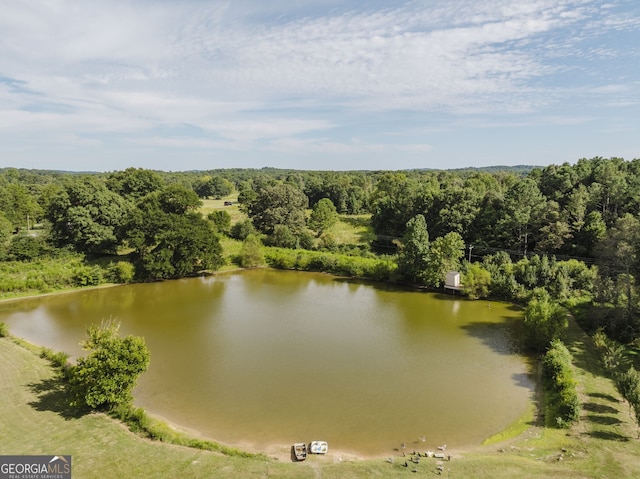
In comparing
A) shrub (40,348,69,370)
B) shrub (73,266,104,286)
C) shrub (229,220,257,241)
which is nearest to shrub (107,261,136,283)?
shrub (73,266,104,286)

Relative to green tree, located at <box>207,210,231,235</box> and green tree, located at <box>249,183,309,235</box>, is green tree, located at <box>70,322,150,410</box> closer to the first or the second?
green tree, located at <box>249,183,309,235</box>

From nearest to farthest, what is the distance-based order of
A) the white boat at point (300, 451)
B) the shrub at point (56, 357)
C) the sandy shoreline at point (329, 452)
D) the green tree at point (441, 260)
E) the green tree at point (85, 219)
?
1. the white boat at point (300, 451)
2. the sandy shoreline at point (329, 452)
3. the shrub at point (56, 357)
4. the green tree at point (441, 260)
5. the green tree at point (85, 219)

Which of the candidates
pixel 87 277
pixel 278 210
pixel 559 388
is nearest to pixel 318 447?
pixel 559 388

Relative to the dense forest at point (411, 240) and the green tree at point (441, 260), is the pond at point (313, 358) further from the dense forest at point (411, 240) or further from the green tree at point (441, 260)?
the dense forest at point (411, 240)

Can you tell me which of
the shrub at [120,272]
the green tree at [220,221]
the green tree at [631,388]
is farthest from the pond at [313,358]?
the green tree at [220,221]

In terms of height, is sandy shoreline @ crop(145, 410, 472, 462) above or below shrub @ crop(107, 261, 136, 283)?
below

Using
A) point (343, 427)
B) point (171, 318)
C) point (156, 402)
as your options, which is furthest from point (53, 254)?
point (343, 427)

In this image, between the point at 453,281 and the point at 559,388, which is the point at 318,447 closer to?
the point at 559,388
